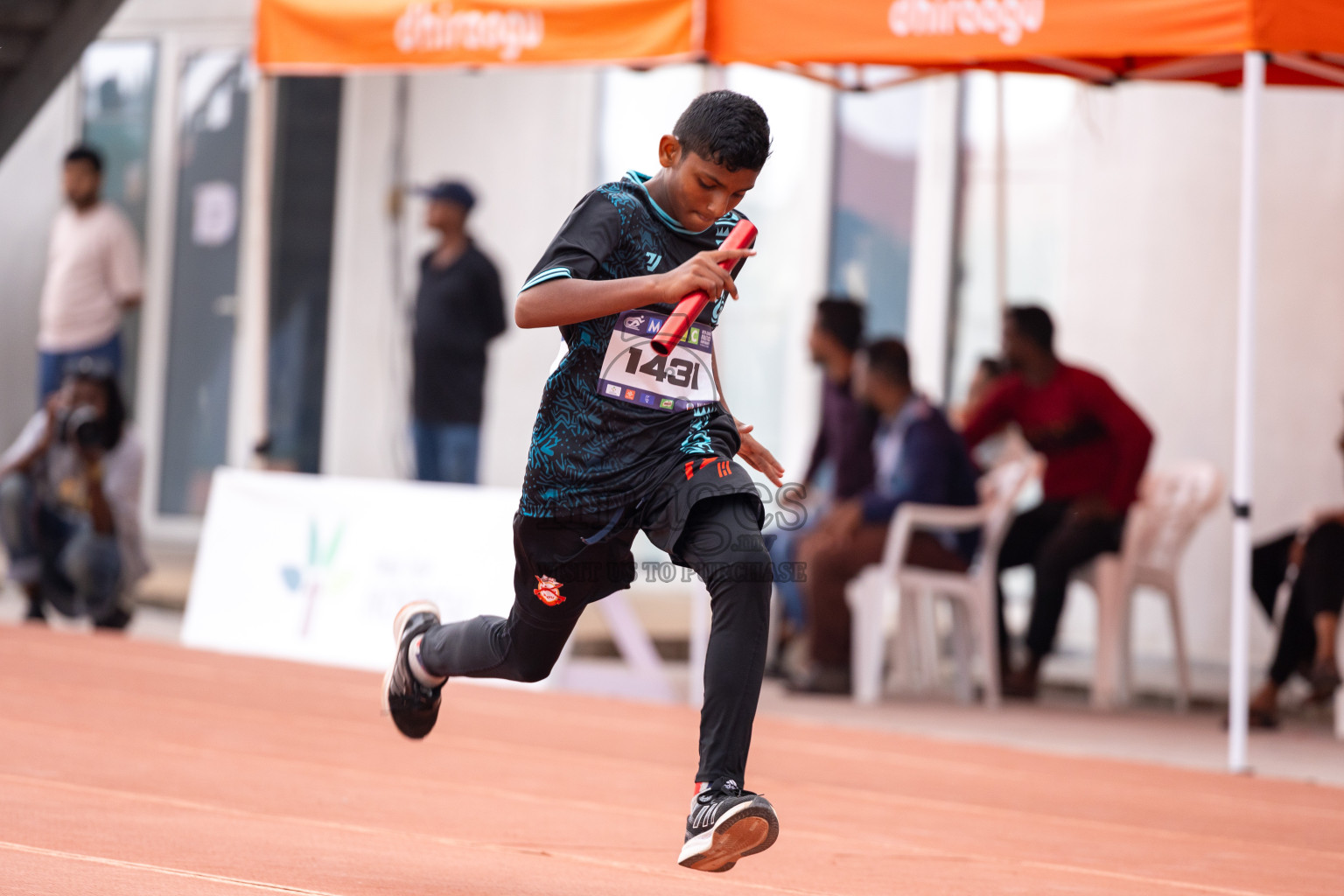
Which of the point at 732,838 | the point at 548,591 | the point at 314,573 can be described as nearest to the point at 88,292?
the point at 314,573

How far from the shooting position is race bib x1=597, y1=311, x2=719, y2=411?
385 centimetres

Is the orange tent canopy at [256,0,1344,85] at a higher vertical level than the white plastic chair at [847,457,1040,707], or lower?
higher

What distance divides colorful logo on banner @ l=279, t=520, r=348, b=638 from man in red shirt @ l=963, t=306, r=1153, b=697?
318cm

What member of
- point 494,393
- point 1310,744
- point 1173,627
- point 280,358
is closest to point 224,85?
point 280,358

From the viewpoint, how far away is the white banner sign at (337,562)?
8.29 metres

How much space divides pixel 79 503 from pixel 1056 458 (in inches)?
197

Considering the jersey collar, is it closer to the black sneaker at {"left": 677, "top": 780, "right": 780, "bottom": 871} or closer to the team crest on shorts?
the team crest on shorts

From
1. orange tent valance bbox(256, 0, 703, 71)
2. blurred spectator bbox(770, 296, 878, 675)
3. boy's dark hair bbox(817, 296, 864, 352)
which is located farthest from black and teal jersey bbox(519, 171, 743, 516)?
boy's dark hair bbox(817, 296, 864, 352)

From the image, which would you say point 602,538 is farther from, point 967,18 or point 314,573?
point 314,573

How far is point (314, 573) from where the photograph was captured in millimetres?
8773

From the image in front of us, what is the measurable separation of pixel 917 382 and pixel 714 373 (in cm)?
815

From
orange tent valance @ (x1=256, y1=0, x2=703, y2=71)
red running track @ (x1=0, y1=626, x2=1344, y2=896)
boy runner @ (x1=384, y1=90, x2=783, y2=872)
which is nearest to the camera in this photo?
boy runner @ (x1=384, y1=90, x2=783, y2=872)

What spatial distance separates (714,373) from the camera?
4.04 m

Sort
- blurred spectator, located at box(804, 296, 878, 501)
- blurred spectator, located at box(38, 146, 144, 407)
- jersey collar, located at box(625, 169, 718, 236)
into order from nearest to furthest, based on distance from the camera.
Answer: jersey collar, located at box(625, 169, 718, 236), blurred spectator, located at box(804, 296, 878, 501), blurred spectator, located at box(38, 146, 144, 407)
